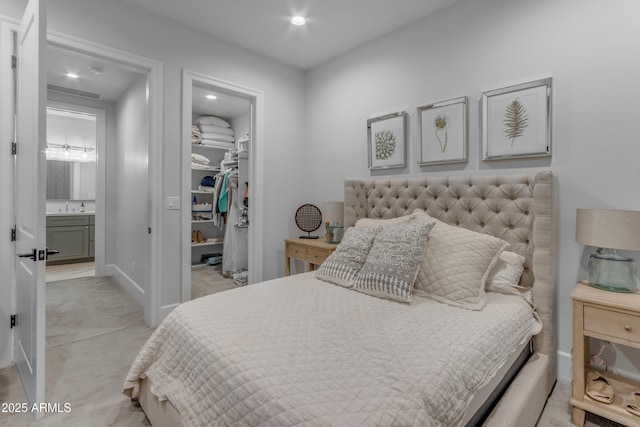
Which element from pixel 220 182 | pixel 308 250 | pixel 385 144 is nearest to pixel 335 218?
pixel 308 250

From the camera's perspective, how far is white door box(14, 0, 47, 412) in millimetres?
1525

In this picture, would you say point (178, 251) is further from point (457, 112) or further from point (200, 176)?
point (200, 176)

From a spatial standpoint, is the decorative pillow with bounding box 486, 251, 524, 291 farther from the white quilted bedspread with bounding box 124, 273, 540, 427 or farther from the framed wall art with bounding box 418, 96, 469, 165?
the framed wall art with bounding box 418, 96, 469, 165

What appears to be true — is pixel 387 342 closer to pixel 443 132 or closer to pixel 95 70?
pixel 443 132

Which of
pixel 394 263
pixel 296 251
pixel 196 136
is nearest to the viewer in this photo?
pixel 394 263

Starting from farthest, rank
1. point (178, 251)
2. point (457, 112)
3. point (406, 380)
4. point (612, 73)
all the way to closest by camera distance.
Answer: point (178, 251), point (457, 112), point (612, 73), point (406, 380)

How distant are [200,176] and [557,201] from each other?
16.7 feet

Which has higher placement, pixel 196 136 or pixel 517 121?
pixel 196 136

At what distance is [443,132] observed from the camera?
249 centimetres

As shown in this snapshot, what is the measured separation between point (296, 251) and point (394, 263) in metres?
1.58

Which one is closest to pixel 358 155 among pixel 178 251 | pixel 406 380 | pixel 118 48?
pixel 178 251

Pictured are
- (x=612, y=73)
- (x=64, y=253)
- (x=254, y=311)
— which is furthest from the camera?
(x=64, y=253)

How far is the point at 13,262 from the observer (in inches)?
82.8

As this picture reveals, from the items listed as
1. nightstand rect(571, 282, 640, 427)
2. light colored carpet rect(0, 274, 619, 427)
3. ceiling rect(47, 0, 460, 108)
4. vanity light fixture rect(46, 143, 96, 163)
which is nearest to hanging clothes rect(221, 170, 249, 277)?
light colored carpet rect(0, 274, 619, 427)
